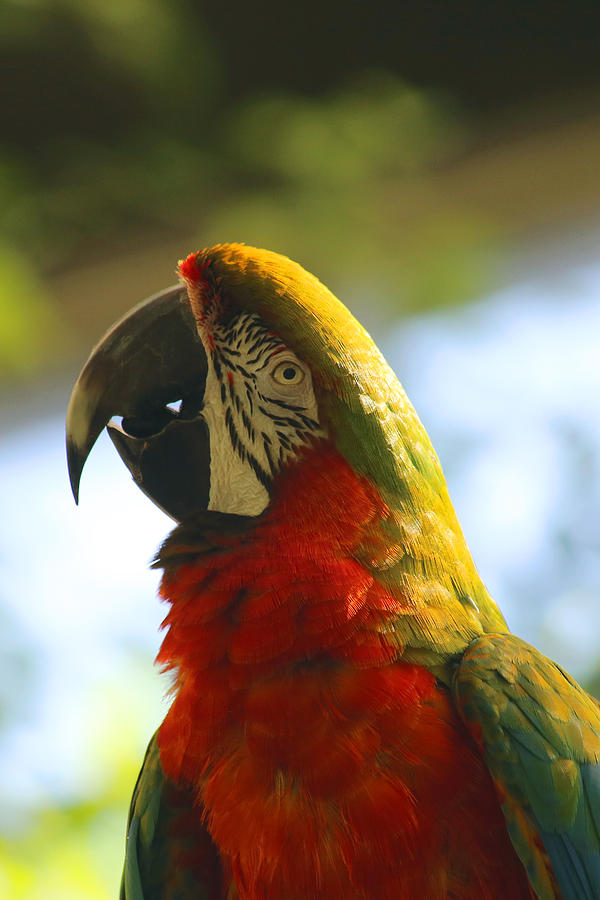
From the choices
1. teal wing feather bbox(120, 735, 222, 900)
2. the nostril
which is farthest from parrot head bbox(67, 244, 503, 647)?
teal wing feather bbox(120, 735, 222, 900)

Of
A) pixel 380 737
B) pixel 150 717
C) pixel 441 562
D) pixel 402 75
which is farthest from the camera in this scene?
pixel 402 75

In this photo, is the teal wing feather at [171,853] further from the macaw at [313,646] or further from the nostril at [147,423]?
the nostril at [147,423]

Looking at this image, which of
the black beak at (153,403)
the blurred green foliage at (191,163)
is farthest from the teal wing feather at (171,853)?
the blurred green foliage at (191,163)

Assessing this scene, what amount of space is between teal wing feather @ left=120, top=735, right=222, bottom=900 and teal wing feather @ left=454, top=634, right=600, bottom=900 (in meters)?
0.34

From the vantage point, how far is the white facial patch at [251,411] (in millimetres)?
924

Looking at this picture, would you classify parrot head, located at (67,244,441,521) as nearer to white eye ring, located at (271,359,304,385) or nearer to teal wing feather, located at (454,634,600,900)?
white eye ring, located at (271,359,304,385)

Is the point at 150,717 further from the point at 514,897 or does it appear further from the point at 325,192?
the point at 325,192

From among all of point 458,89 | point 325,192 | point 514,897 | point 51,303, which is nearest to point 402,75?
point 458,89

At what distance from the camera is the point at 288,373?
3.05 ft

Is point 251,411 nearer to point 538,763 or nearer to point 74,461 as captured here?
point 74,461

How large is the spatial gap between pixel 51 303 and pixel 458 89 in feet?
A: 3.74

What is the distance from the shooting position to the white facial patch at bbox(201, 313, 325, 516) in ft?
3.03

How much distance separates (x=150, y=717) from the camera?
171 cm

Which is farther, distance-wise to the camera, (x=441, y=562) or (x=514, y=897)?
(x=441, y=562)
